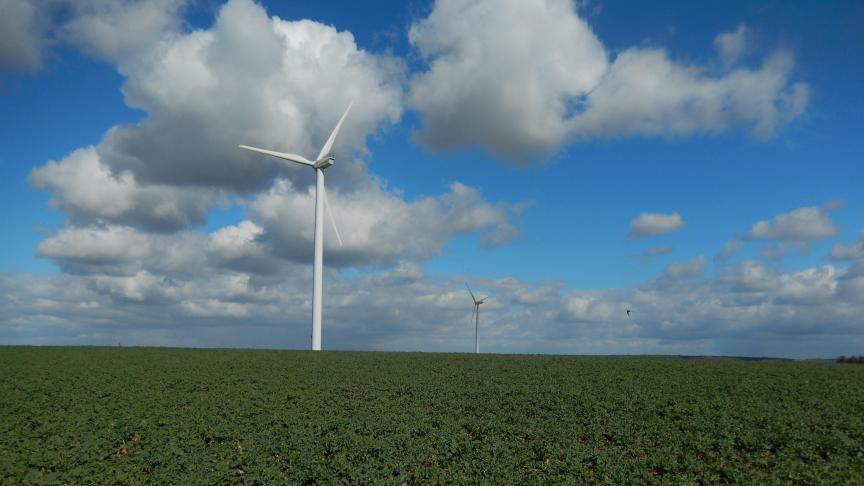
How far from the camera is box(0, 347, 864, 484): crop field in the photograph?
704 inches

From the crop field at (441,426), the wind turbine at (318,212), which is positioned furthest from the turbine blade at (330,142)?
the crop field at (441,426)

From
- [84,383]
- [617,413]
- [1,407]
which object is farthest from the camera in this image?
[84,383]

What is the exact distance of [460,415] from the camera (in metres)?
24.4

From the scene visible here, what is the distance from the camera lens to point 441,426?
22.5 meters

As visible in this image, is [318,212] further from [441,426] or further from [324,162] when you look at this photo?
[441,426]

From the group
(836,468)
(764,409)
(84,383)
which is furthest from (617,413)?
(84,383)

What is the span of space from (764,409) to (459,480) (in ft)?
44.2

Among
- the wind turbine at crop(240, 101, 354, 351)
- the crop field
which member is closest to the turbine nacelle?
the wind turbine at crop(240, 101, 354, 351)

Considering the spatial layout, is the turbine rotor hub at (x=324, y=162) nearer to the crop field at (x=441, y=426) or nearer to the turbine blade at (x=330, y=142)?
the turbine blade at (x=330, y=142)

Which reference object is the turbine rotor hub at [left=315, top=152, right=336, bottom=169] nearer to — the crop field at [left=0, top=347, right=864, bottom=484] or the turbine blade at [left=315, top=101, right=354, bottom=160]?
the turbine blade at [left=315, top=101, right=354, bottom=160]

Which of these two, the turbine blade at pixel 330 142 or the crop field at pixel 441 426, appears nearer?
the crop field at pixel 441 426

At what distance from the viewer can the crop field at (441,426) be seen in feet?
58.6

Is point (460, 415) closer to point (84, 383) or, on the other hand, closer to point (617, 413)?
point (617, 413)

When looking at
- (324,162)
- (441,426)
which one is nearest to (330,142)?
(324,162)
